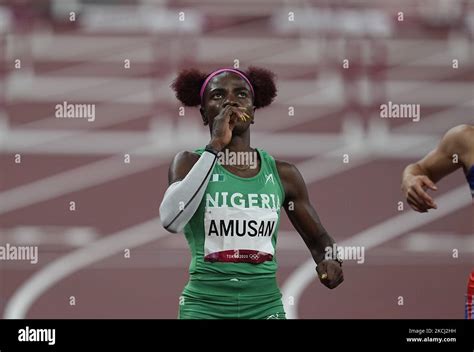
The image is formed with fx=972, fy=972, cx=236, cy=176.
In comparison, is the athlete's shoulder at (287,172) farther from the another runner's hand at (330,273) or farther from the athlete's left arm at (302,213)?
the another runner's hand at (330,273)

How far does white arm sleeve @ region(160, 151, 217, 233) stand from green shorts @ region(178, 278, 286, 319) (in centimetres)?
23

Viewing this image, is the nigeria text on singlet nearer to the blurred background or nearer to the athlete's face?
the athlete's face

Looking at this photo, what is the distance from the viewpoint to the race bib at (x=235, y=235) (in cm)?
334

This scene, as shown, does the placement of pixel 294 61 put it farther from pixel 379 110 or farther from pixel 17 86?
pixel 17 86

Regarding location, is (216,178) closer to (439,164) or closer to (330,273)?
(330,273)

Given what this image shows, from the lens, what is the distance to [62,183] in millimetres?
4613

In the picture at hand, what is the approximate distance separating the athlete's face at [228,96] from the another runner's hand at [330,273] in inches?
22.2

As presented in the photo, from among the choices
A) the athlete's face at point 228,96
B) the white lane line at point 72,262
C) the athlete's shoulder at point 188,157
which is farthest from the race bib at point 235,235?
the white lane line at point 72,262

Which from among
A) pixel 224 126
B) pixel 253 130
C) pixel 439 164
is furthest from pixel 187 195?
pixel 253 130

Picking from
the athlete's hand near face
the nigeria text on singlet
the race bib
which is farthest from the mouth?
the race bib

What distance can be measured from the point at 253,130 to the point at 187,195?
137cm

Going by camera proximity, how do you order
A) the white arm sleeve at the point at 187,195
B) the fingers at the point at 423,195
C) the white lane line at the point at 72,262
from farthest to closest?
the white lane line at the point at 72,262
the fingers at the point at 423,195
the white arm sleeve at the point at 187,195
